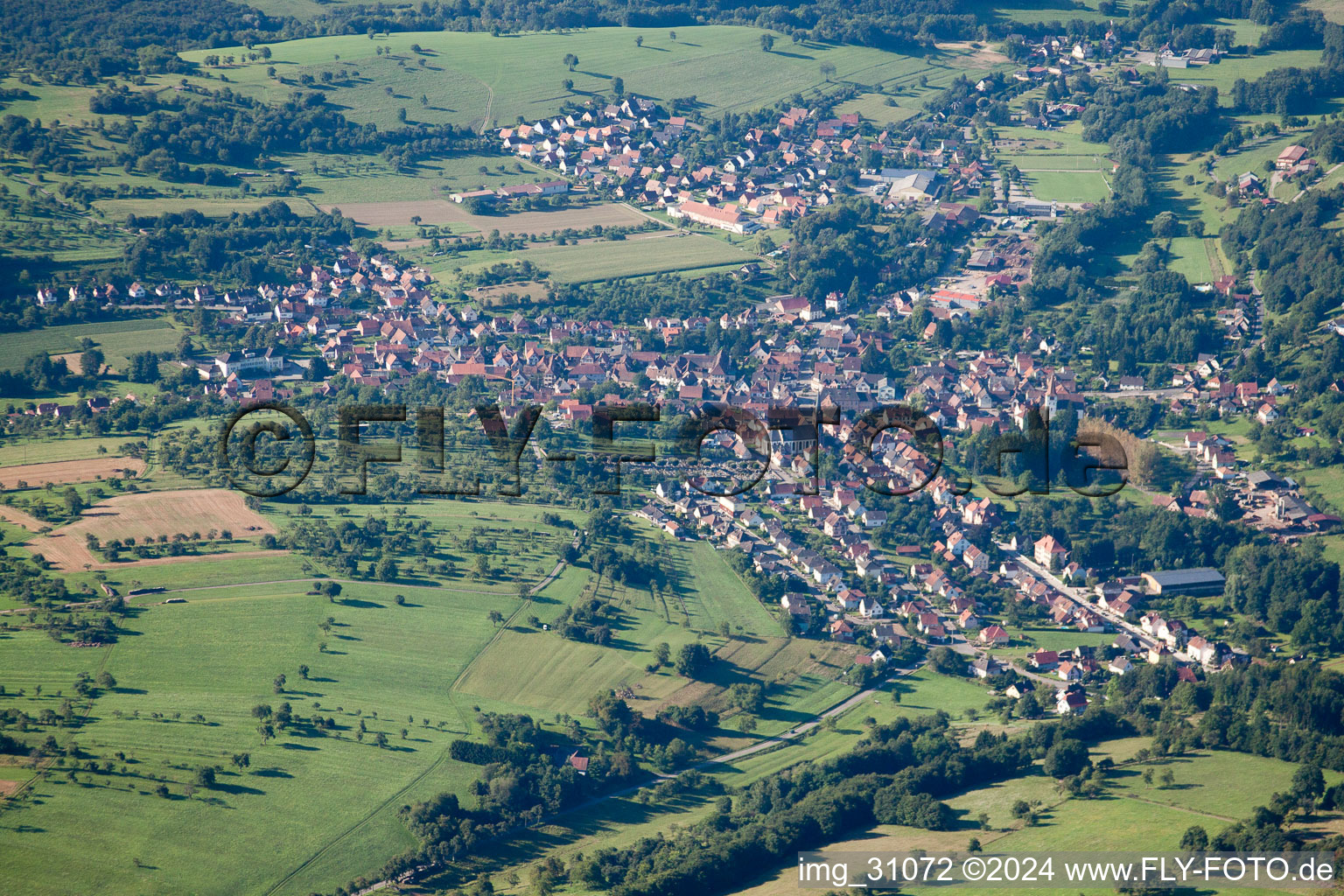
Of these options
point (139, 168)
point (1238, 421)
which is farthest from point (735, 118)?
point (1238, 421)

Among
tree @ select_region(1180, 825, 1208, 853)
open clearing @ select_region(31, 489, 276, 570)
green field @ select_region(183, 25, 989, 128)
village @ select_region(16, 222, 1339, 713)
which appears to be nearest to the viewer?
tree @ select_region(1180, 825, 1208, 853)

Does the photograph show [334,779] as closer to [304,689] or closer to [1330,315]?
[304,689]

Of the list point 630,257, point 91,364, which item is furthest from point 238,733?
point 630,257

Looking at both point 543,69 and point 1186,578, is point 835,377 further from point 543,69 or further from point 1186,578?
point 543,69

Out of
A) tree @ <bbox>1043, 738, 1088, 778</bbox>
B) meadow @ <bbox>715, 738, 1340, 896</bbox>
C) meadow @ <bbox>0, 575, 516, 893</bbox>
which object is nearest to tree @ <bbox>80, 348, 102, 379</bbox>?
meadow @ <bbox>0, 575, 516, 893</bbox>

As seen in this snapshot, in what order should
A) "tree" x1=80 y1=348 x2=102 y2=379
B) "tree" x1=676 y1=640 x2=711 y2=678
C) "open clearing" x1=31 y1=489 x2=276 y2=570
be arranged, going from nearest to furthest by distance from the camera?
"tree" x1=676 y1=640 x2=711 y2=678
"open clearing" x1=31 y1=489 x2=276 y2=570
"tree" x1=80 y1=348 x2=102 y2=379

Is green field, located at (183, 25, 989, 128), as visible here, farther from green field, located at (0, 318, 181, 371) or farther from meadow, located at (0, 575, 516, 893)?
meadow, located at (0, 575, 516, 893)

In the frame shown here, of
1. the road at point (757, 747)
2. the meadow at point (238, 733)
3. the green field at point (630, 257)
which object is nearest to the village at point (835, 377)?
the road at point (757, 747)
